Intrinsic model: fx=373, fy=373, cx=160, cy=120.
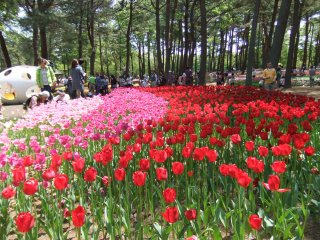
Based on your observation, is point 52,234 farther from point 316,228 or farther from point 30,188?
point 316,228

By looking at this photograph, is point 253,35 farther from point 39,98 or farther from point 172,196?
point 172,196

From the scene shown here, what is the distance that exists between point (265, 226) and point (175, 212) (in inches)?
37.5

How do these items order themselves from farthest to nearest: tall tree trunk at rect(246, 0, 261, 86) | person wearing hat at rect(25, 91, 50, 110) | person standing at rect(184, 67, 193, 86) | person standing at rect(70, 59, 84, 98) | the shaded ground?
1. person standing at rect(184, 67, 193, 86)
2. tall tree trunk at rect(246, 0, 261, 86)
3. person standing at rect(70, 59, 84, 98)
4. the shaded ground
5. person wearing hat at rect(25, 91, 50, 110)

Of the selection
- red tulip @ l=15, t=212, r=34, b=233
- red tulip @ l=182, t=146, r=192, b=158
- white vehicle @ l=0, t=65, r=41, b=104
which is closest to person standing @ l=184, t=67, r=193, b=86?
white vehicle @ l=0, t=65, r=41, b=104

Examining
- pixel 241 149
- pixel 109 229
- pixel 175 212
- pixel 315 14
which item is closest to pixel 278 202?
pixel 175 212

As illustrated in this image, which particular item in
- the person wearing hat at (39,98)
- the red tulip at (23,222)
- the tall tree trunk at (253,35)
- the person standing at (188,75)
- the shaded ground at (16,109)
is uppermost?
the tall tree trunk at (253,35)

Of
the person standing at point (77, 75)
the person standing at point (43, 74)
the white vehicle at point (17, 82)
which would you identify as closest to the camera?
the person standing at point (43, 74)

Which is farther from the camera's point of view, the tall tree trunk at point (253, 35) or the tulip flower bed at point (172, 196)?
the tall tree trunk at point (253, 35)

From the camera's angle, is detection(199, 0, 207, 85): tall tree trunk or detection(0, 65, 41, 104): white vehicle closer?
detection(0, 65, 41, 104): white vehicle

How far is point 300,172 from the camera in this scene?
3.83 m

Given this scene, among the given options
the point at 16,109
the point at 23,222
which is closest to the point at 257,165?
the point at 23,222

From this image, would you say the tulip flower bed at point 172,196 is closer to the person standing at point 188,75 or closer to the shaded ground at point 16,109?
the shaded ground at point 16,109

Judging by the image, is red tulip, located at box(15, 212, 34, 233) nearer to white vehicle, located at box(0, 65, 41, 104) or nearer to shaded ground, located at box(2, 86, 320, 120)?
shaded ground, located at box(2, 86, 320, 120)

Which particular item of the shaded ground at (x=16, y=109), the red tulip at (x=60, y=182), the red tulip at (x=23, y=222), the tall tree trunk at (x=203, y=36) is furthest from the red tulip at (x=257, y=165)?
the tall tree trunk at (x=203, y=36)
